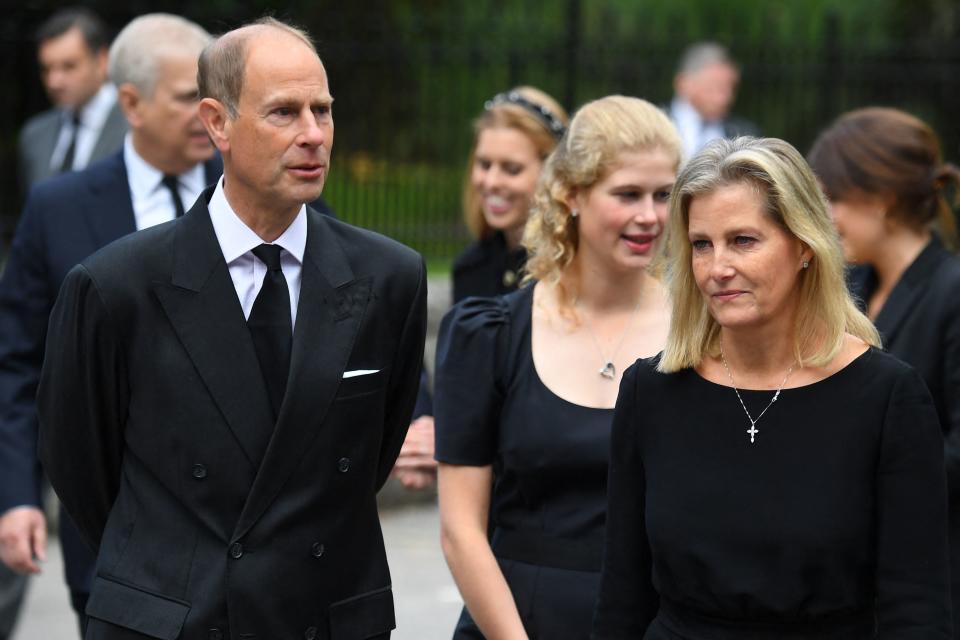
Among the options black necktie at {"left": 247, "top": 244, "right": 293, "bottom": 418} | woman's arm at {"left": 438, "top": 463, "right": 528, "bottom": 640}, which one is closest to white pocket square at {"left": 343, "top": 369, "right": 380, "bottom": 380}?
black necktie at {"left": 247, "top": 244, "right": 293, "bottom": 418}

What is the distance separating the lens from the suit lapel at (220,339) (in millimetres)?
3326

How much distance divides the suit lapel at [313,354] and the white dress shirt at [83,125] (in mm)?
4450

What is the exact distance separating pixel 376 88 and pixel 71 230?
6154 millimetres

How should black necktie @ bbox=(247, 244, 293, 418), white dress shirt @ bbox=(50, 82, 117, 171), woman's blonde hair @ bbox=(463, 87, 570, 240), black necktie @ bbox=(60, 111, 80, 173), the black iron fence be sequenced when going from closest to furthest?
black necktie @ bbox=(247, 244, 293, 418) < woman's blonde hair @ bbox=(463, 87, 570, 240) < black necktie @ bbox=(60, 111, 80, 173) < white dress shirt @ bbox=(50, 82, 117, 171) < the black iron fence

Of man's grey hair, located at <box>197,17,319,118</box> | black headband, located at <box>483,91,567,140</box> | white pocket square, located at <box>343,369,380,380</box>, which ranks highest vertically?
man's grey hair, located at <box>197,17,319,118</box>

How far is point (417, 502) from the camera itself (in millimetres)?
9742

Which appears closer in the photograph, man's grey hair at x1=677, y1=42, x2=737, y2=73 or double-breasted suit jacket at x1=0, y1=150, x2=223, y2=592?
double-breasted suit jacket at x1=0, y1=150, x2=223, y2=592

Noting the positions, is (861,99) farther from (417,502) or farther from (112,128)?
(112,128)

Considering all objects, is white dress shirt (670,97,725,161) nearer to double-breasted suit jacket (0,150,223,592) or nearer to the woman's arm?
double-breasted suit jacket (0,150,223,592)

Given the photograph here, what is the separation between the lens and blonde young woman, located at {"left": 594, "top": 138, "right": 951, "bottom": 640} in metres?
3.03

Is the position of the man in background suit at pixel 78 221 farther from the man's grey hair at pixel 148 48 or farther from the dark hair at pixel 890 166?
the dark hair at pixel 890 166

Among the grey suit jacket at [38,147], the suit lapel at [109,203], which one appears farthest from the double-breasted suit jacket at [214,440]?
the grey suit jacket at [38,147]

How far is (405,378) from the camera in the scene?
12.5ft

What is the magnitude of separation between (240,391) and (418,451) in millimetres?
1235
